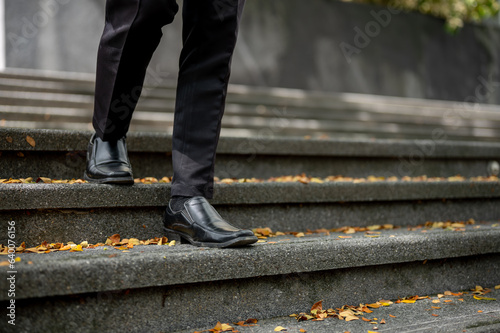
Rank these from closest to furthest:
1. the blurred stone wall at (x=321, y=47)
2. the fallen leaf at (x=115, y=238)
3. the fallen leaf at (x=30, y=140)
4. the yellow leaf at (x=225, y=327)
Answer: the yellow leaf at (x=225, y=327), the fallen leaf at (x=115, y=238), the fallen leaf at (x=30, y=140), the blurred stone wall at (x=321, y=47)

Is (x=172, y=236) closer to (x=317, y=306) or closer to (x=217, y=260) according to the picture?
(x=217, y=260)

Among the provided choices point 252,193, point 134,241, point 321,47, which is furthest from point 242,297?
point 321,47

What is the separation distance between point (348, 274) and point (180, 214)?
1.91 ft

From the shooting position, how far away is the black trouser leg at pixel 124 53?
4.72ft

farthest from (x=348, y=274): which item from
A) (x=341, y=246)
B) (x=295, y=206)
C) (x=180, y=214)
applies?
(x=180, y=214)

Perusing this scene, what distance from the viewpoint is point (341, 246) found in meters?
1.52

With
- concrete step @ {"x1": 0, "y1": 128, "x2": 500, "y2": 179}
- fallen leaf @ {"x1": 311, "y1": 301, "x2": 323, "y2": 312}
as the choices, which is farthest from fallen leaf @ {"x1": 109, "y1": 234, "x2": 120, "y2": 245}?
fallen leaf @ {"x1": 311, "y1": 301, "x2": 323, "y2": 312}

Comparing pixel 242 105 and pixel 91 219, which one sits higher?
pixel 242 105

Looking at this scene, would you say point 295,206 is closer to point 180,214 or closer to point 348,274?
point 348,274

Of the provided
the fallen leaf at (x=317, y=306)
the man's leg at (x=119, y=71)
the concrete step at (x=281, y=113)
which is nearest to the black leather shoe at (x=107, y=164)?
the man's leg at (x=119, y=71)

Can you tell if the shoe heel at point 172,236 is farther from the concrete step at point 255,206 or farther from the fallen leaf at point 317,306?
the fallen leaf at point 317,306

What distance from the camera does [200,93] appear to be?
59.7 inches

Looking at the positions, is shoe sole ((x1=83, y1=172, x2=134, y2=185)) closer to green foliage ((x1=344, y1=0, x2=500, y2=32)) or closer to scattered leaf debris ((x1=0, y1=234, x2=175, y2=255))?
scattered leaf debris ((x1=0, y1=234, x2=175, y2=255))

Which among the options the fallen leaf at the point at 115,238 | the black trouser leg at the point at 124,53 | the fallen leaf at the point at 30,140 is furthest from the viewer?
the fallen leaf at the point at 30,140
